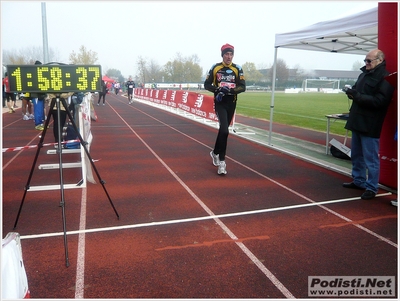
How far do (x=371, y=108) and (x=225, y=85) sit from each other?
2359 mm

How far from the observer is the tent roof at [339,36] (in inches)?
236

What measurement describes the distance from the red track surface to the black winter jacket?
1.04 meters

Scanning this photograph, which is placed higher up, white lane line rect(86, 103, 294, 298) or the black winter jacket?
the black winter jacket

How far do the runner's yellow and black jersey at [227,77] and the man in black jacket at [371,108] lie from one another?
6.14 feet

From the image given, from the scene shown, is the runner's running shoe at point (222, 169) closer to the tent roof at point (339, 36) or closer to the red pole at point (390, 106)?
the red pole at point (390, 106)

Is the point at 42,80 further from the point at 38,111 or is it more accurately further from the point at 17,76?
the point at 38,111

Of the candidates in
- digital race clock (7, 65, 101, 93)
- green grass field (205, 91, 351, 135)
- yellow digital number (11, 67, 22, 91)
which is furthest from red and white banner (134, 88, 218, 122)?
yellow digital number (11, 67, 22, 91)

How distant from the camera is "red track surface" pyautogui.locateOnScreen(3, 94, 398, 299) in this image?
292 centimetres

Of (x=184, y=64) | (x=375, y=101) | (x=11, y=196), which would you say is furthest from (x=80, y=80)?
(x=184, y=64)

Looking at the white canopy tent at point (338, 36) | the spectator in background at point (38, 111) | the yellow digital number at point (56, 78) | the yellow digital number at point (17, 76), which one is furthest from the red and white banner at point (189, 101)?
the yellow digital number at point (17, 76)

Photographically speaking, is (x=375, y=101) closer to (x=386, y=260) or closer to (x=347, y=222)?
(x=347, y=222)

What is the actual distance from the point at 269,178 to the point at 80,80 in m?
3.69

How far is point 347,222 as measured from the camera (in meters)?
4.20

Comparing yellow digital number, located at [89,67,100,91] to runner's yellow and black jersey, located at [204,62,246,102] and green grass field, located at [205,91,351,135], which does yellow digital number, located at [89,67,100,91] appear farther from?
green grass field, located at [205,91,351,135]
